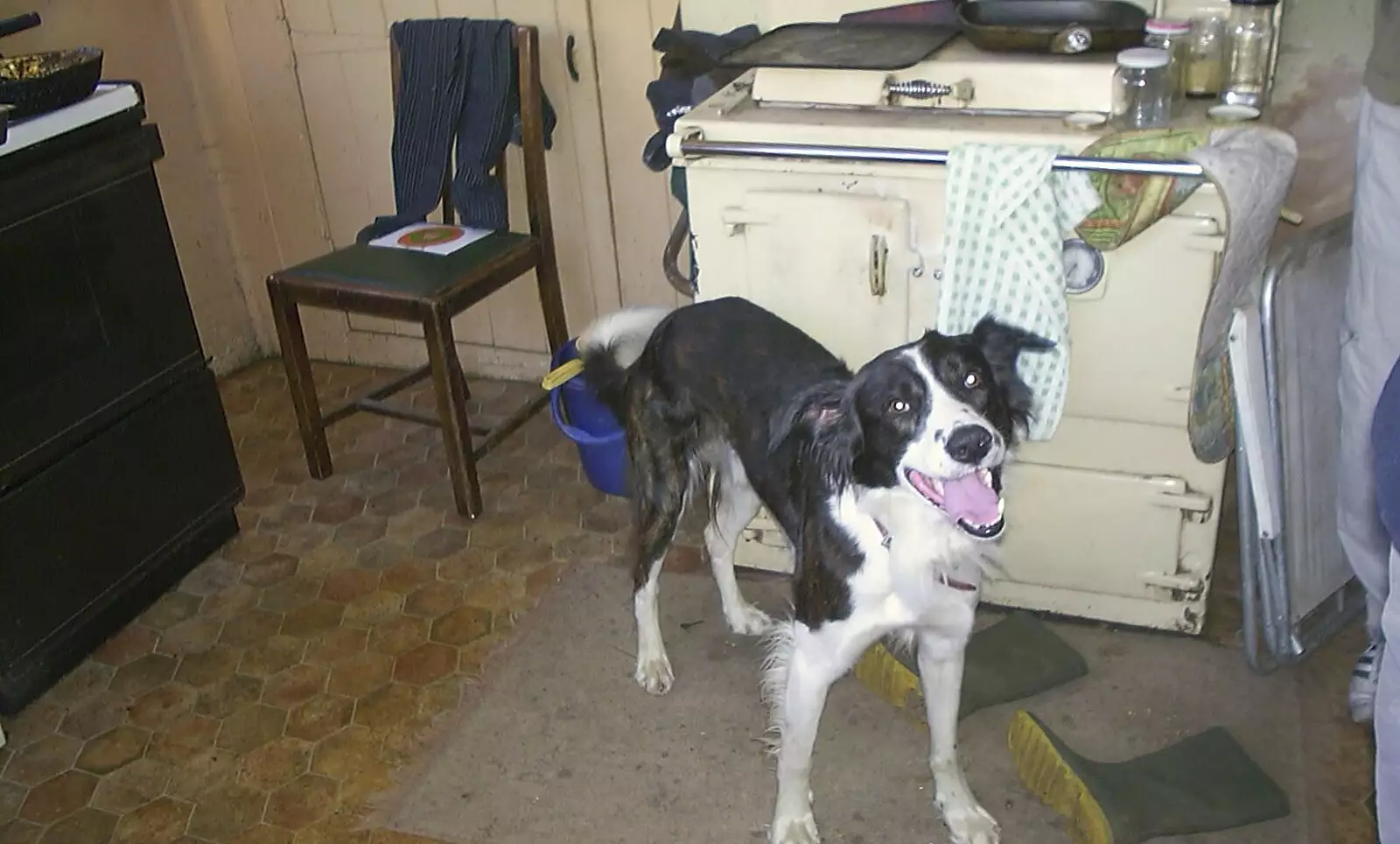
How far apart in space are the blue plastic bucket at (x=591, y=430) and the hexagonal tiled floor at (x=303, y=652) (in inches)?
3.4

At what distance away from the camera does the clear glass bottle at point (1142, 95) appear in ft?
6.47

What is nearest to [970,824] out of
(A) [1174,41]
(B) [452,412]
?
(A) [1174,41]

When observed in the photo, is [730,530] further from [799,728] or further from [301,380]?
[301,380]

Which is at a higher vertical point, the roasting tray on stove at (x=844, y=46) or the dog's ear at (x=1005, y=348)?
the roasting tray on stove at (x=844, y=46)

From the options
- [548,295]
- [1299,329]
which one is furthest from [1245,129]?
[548,295]

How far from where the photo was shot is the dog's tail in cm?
233

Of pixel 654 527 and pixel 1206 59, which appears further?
pixel 654 527

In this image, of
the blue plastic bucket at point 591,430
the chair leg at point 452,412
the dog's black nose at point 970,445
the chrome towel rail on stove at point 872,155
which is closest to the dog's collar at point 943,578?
the dog's black nose at point 970,445

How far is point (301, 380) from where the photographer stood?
2.96m

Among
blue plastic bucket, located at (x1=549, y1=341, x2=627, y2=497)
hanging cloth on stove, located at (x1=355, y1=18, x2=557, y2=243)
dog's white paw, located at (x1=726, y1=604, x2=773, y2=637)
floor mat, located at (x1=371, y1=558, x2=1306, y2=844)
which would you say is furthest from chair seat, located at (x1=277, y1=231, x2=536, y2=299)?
dog's white paw, located at (x1=726, y1=604, x2=773, y2=637)

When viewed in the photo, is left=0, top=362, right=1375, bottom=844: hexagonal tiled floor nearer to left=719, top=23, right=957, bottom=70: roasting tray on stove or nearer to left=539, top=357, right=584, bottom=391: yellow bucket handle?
left=539, top=357, right=584, bottom=391: yellow bucket handle

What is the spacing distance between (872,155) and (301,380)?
163cm

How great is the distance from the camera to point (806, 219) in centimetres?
213

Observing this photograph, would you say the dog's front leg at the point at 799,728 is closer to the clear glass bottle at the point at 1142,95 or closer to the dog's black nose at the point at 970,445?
the dog's black nose at the point at 970,445
